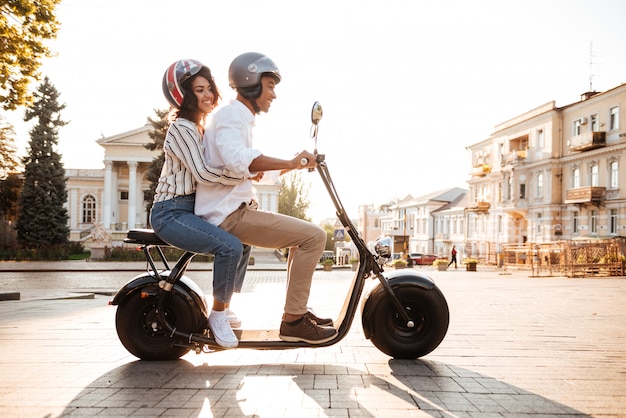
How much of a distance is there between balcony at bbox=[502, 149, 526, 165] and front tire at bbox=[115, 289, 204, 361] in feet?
159

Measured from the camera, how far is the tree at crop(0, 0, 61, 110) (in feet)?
38.9

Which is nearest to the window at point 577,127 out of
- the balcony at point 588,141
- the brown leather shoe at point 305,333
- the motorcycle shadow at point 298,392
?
the balcony at point 588,141

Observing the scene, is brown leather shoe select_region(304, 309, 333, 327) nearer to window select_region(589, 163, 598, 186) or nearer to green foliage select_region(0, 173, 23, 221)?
window select_region(589, 163, 598, 186)

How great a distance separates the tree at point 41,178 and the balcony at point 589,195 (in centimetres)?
4150

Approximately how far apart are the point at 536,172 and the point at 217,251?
47543 millimetres

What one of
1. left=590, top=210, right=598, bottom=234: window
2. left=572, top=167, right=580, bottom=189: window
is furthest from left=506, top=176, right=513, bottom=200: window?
left=590, top=210, right=598, bottom=234: window

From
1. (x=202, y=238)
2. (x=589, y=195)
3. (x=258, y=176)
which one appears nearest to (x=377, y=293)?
(x=258, y=176)

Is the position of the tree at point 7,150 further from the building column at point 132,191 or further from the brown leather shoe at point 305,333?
the brown leather shoe at point 305,333

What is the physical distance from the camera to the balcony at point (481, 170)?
56.5 metres

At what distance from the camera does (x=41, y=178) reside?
1913 inches

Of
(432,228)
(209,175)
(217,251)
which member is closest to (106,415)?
(217,251)

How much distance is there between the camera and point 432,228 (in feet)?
245

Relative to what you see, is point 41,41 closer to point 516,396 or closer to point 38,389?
point 38,389

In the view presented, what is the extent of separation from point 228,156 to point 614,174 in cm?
3914
